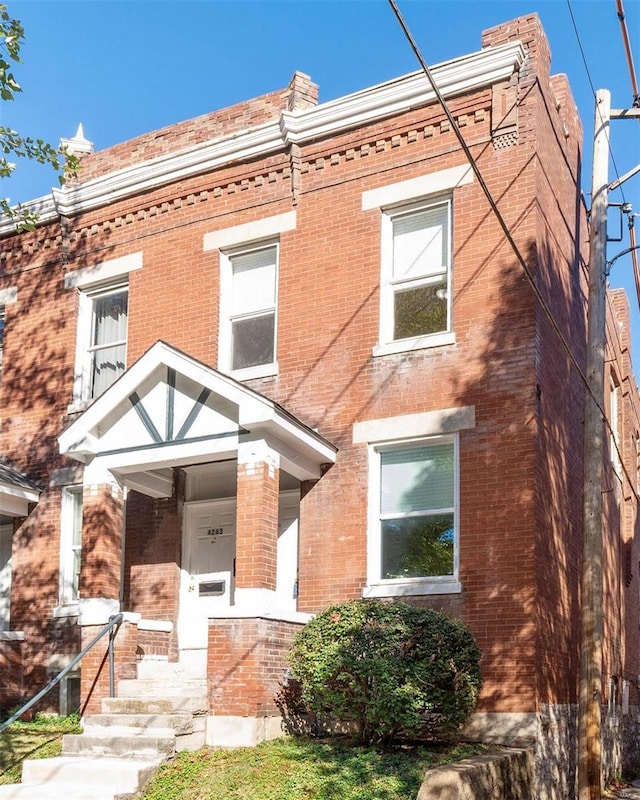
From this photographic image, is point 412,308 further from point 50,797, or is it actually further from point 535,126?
point 50,797

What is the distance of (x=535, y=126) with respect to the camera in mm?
13523

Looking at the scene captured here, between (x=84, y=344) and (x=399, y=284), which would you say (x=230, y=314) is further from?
(x=84, y=344)

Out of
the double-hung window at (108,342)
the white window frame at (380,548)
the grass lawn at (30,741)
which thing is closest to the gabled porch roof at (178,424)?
the white window frame at (380,548)

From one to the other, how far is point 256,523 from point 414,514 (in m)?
2.08

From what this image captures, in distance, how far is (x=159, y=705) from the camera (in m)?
12.0

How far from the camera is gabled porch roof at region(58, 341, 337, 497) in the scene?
12977mm

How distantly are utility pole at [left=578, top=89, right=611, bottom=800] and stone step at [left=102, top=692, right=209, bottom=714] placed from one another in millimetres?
4344

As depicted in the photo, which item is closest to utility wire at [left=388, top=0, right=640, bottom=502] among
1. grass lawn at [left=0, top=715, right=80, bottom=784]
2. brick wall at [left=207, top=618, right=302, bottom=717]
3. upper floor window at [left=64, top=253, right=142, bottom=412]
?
brick wall at [left=207, top=618, right=302, bottom=717]

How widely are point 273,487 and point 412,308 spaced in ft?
10.6

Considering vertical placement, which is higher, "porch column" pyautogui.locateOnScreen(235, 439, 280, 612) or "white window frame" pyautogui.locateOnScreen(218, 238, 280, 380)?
"white window frame" pyautogui.locateOnScreen(218, 238, 280, 380)

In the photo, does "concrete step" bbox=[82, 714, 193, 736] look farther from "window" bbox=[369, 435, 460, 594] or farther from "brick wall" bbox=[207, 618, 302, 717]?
"window" bbox=[369, 435, 460, 594]

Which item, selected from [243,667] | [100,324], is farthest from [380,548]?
[100,324]

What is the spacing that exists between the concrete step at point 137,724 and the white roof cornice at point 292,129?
8.28 meters

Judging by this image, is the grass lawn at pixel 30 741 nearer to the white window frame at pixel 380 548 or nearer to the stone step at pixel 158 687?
the stone step at pixel 158 687
